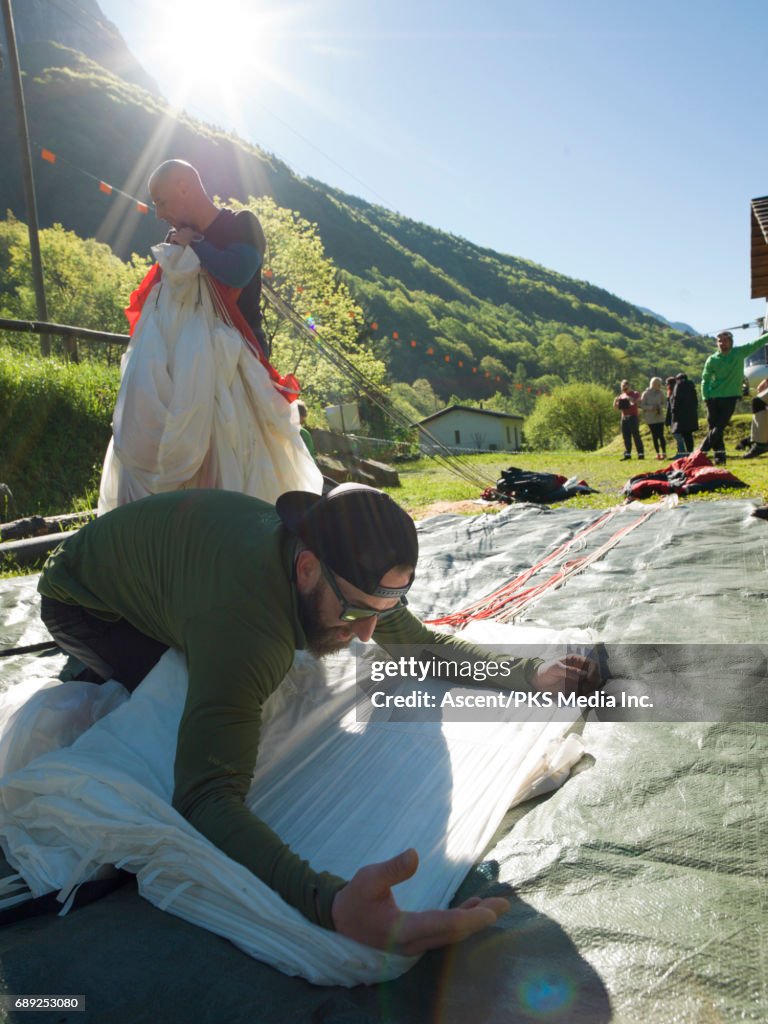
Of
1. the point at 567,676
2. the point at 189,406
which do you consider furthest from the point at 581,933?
the point at 189,406

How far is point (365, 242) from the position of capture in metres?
87.8

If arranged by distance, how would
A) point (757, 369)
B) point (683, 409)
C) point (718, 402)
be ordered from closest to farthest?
1. point (718, 402)
2. point (683, 409)
3. point (757, 369)

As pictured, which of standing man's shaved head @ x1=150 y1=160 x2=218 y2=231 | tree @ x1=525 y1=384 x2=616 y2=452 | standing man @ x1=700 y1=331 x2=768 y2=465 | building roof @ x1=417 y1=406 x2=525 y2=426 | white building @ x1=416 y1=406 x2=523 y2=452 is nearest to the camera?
standing man's shaved head @ x1=150 y1=160 x2=218 y2=231

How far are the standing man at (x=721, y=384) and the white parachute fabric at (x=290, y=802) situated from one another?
24.7ft

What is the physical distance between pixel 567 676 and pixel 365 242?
92.5 meters

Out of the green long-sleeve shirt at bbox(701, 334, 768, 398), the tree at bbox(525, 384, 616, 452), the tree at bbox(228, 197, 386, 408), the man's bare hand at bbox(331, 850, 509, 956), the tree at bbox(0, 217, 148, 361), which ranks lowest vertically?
the tree at bbox(525, 384, 616, 452)

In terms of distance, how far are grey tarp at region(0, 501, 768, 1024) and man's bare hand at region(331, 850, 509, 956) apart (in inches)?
3.0

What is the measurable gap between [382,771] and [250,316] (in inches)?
83.7

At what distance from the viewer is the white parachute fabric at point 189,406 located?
2682 millimetres

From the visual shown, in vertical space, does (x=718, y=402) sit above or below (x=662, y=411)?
above

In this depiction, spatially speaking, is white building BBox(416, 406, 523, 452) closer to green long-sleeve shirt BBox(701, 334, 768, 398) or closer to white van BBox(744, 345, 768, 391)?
white van BBox(744, 345, 768, 391)

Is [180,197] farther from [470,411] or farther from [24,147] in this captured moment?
[470,411]

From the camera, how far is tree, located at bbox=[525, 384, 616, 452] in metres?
44.4

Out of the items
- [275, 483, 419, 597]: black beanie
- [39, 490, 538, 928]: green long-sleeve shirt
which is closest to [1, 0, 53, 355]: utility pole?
[39, 490, 538, 928]: green long-sleeve shirt
